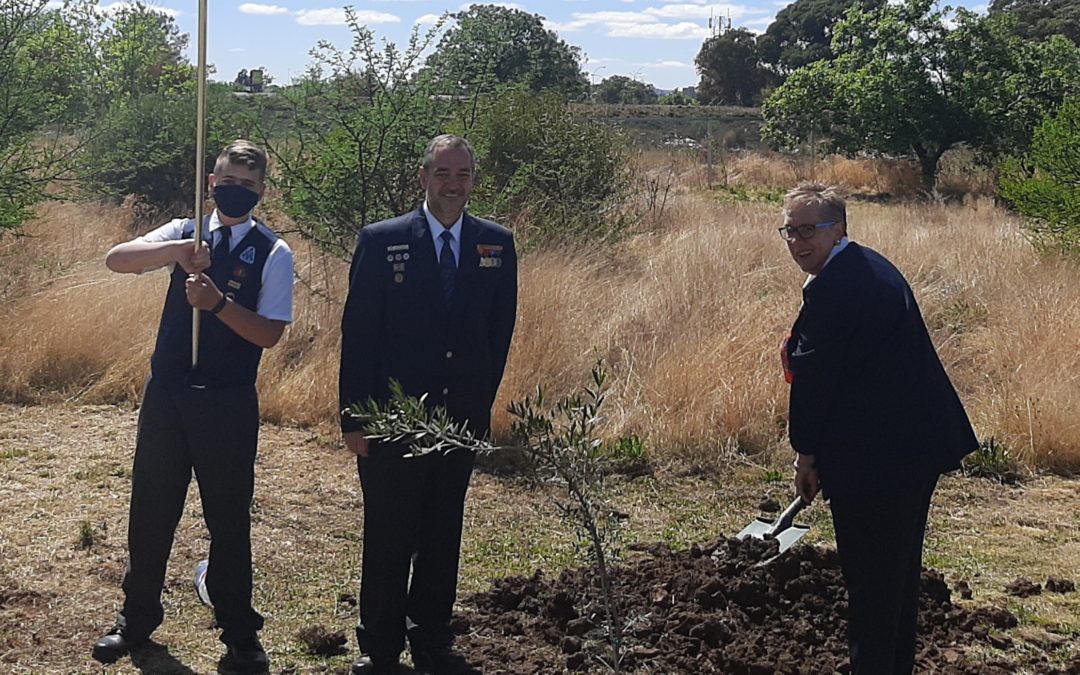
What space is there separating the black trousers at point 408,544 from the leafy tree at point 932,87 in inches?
1001

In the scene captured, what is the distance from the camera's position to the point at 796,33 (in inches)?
2884

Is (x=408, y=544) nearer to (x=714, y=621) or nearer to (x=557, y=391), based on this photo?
(x=714, y=621)

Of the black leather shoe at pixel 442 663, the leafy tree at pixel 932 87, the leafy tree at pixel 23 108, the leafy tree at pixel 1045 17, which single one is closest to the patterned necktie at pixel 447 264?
the black leather shoe at pixel 442 663

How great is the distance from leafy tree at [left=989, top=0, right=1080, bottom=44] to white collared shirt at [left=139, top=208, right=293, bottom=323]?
53415mm

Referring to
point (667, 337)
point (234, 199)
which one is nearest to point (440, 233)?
point (234, 199)

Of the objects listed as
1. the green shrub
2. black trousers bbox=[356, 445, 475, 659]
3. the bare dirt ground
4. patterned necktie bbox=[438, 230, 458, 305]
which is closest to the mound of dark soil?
the bare dirt ground

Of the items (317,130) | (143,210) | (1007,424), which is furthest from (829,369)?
(143,210)

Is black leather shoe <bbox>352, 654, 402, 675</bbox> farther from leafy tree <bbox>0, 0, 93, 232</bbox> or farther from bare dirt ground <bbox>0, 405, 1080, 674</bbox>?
leafy tree <bbox>0, 0, 93, 232</bbox>

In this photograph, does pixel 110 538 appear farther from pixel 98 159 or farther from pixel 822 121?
pixel 822 121

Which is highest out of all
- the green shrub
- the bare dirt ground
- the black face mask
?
the black face mask

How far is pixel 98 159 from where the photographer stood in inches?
645

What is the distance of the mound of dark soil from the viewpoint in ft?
15.3

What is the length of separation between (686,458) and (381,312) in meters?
3.94

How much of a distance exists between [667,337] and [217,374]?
5893mm
